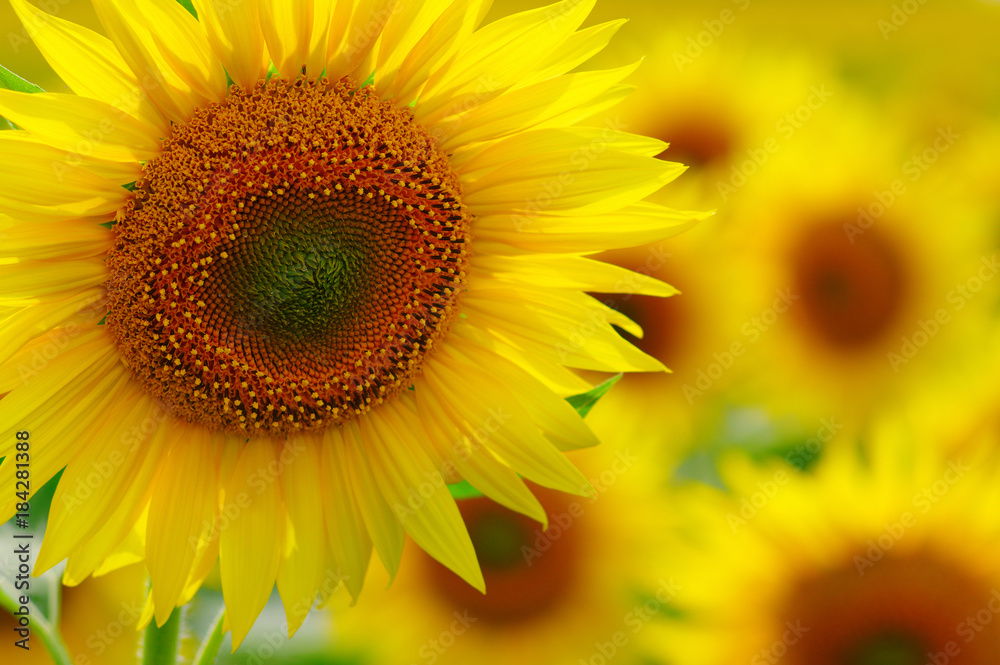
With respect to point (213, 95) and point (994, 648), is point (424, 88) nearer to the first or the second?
point (213, 95)

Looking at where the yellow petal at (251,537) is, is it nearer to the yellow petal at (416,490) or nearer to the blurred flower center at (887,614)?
the yellow petal at (416,490)

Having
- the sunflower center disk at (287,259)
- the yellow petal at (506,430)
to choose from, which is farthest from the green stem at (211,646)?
the yellow petal at (506,430)

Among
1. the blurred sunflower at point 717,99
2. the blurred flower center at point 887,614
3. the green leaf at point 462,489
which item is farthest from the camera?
the blurred sunflower at point 717,99

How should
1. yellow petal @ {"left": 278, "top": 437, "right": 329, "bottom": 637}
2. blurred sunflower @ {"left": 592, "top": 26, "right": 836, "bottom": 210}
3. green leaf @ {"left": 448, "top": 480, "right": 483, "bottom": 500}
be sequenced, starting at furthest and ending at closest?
blurred sunflower @ {"left": 592, "top": 26, "right": 836, "bottom": 210}, green leaf @ {"left": 448, "top": 480, "right": 483, "bottom": 500}, yellow petal @ {"left": 278, "top": 437, "right": 329, "bottom": 637}

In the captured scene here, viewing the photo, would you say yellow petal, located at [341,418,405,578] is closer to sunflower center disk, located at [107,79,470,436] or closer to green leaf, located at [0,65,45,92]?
sunflower center disk, located at [107,79,470,436]

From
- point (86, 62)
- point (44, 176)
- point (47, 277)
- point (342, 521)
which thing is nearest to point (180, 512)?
point (342, 521)

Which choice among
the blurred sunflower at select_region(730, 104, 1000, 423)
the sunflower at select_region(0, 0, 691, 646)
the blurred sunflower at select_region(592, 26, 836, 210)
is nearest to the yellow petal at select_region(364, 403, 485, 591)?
Answer: the sunflower at select_region(0, 0, 691, 646)

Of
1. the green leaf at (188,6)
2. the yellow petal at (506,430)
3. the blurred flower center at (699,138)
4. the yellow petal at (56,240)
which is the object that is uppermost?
the blurred flower center at (699,138)
